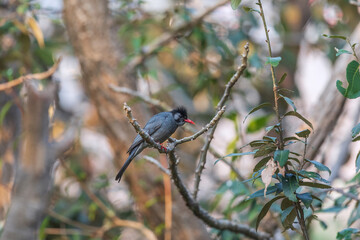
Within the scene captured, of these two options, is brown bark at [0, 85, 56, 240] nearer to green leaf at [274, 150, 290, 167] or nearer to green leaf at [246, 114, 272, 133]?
green leaf at [246, 114, 272, 133]

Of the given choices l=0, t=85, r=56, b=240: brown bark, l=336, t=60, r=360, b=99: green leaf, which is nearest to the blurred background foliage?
l=0, t=85, r=56, b=240: brown bark

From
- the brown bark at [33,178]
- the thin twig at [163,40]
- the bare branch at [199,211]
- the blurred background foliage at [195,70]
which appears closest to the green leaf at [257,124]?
the blurred background foliage at [195,70]

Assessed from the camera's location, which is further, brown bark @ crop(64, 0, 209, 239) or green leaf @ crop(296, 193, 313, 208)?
brown bark @ crop(64, 0, 209, 239)

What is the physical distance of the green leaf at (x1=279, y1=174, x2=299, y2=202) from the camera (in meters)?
1.83

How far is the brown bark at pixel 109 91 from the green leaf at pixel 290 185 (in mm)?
2443

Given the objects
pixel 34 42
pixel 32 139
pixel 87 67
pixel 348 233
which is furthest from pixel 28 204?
pixel 34 42

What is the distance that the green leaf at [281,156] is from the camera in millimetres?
1758

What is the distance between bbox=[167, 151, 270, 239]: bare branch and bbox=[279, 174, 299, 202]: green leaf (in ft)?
1.95

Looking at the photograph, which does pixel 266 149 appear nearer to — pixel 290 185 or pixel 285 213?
pixel 290 185

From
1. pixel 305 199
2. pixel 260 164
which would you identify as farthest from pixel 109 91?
pixel 305 199

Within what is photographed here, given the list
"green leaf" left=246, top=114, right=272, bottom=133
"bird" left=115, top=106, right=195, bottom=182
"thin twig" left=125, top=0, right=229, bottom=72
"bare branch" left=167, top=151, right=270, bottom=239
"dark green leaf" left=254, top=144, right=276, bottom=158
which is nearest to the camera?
"dark green leaf" left=254, top=144, right=276, bottom=158

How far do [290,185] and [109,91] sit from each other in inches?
119

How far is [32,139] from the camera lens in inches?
137

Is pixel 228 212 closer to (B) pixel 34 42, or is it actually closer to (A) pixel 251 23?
(A) pixel 251 23
